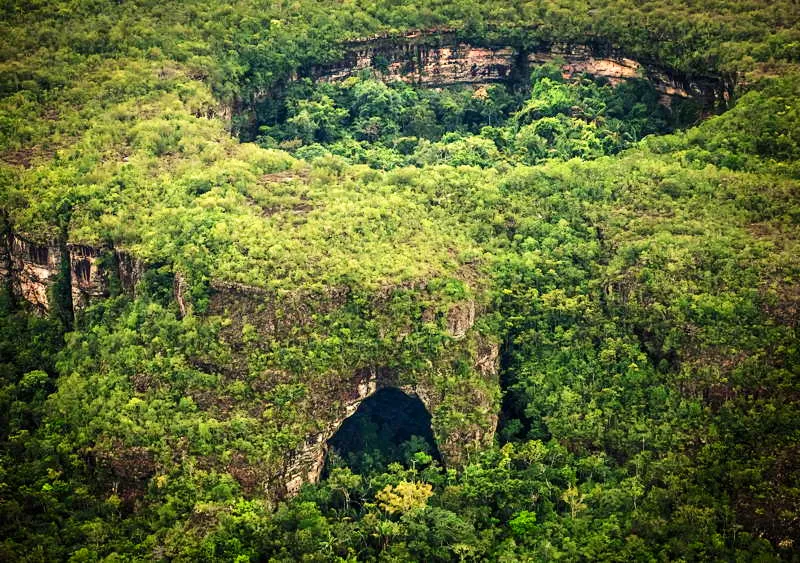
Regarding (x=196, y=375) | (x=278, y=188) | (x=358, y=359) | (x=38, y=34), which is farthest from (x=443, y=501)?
(x=38, y=34)

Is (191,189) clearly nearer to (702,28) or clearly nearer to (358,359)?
(358,359)

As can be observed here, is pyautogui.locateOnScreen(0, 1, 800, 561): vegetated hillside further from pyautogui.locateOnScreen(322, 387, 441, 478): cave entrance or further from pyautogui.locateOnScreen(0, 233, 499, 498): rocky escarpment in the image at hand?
pyautogui.locateOnScreen(322, 387, 441, 478): cave entrance

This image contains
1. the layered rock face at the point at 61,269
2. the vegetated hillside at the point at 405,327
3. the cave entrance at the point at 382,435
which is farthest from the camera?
the layered rock face at the point at 61,269

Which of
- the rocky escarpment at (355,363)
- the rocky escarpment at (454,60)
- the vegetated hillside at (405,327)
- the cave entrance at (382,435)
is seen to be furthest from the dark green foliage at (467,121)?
the rocky escarpment at (355,363)

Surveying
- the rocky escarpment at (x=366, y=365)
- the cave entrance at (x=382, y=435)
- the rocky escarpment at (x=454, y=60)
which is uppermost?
the rocky escarpment at (x=454, y=60)

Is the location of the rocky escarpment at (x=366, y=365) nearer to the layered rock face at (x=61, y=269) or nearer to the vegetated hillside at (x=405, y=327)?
the vegetated hillside at (x=405, y=327)

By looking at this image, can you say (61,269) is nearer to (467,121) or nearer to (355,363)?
(355,363)
